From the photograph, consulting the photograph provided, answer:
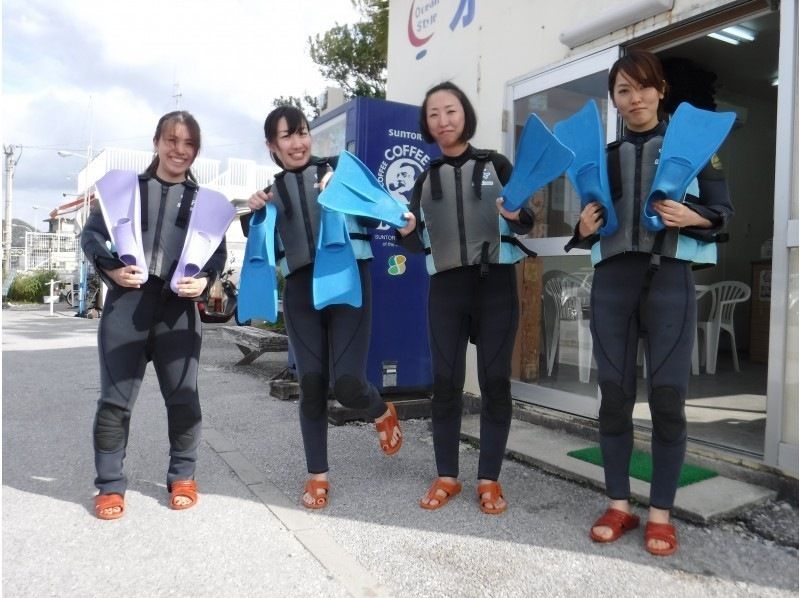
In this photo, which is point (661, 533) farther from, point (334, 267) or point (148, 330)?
point (148, 330)

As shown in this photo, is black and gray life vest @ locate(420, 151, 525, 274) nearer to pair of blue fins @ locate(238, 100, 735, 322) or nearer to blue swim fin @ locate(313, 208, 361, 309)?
pair of blue fins @ locate(238, 100, 735, 322)

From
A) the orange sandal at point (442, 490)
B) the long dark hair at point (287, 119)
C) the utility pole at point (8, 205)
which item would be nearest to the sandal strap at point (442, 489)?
the orange sandal at point (442, 490)

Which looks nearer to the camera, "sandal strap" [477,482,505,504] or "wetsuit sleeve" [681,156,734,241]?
"wetsuit sleeve" [681,156,734,241]

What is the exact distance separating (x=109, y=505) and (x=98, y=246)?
3.75 ft

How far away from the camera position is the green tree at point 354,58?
13242mm

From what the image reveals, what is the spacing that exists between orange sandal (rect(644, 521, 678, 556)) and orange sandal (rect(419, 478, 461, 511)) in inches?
34.8

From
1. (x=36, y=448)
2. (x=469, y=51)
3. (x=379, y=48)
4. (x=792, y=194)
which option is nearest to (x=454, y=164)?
(x=792, y=194)

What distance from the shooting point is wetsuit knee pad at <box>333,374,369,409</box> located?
9.57ft

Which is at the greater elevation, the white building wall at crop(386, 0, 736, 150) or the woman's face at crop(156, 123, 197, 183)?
the white building wall at crop(386, 0, 736, 150)

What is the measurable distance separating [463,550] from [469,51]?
3983mm

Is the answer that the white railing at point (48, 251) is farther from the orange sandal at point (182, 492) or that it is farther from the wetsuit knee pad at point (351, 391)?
the wetsuit knee pad at point (351, 391)

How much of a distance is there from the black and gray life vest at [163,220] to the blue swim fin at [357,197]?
67 cm

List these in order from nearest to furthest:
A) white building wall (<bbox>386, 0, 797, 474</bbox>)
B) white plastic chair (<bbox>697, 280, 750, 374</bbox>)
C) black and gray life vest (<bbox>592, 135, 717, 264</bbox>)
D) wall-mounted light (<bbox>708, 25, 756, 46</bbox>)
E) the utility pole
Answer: black and gray life vest (<bbox>592, 135, 717, 264</bbox>), white building wall (<bbox>386, 0, 797, 474</bbox>), wall-mounted light (<bbox>708, 25, 756, 46</bbox>), white plastic chair (<bbox>697, 280, 750, 374</bbox>), the utility pole

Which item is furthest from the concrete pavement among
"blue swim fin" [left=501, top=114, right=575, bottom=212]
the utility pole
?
the utility pole
